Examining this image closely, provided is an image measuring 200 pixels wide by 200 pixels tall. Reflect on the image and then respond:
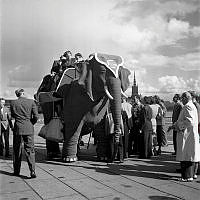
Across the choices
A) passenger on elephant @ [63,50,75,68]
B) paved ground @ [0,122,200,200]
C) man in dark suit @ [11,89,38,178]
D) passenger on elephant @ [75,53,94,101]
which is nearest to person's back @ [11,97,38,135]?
man in dark suit @ [11,89,38,178]

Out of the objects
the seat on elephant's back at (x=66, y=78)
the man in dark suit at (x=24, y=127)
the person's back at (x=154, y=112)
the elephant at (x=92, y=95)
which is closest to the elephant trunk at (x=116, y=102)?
the elephant at (x=92, y=95)

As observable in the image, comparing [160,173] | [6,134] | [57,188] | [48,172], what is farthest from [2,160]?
[160,173]

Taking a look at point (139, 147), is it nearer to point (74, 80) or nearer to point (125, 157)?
point (125, 157)

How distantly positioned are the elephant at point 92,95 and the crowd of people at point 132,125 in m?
0.37

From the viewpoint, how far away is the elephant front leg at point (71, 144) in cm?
753

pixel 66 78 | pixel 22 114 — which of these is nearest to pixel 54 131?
pixel 66 78

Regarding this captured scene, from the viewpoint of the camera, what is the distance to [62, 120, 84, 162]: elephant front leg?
297 inches

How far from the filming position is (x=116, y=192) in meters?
4.90

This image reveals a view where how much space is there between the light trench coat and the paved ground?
483 mm

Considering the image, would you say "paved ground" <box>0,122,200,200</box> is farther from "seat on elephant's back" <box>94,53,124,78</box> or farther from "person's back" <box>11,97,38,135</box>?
"seat on elephant's back" <box>94,53,124,78</box>

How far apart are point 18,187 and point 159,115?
5.09 m

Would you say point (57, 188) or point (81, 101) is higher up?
point (81, 101)

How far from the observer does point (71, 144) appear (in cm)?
757

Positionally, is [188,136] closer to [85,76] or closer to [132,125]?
[85,76]
